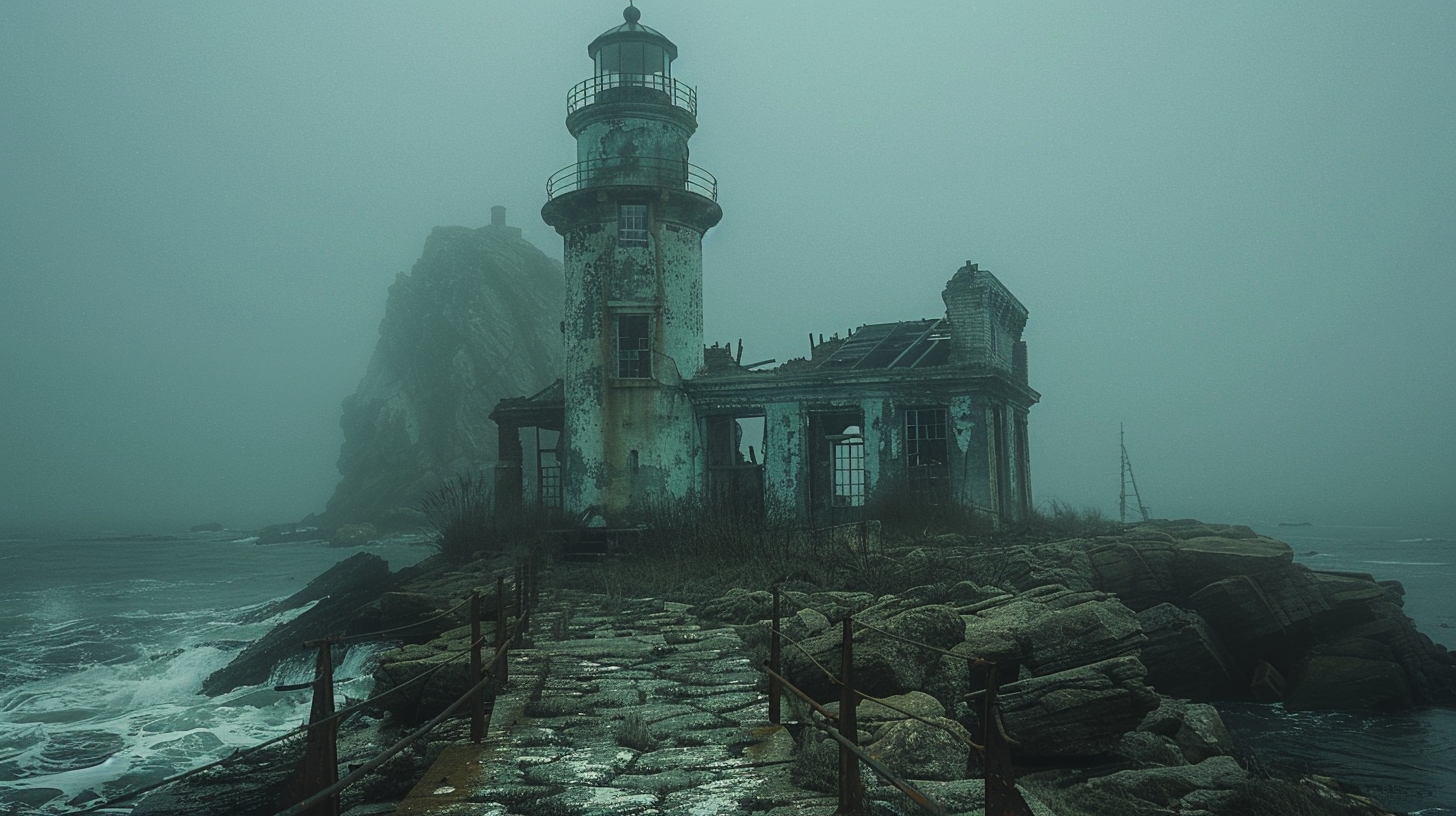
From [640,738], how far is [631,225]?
17093 mm

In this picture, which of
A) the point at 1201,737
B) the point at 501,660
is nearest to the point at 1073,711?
the point at 1201,737

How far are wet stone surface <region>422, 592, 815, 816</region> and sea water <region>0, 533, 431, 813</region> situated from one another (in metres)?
5.71

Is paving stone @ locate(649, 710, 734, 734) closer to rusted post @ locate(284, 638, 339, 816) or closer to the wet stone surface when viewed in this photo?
the wet stone surface

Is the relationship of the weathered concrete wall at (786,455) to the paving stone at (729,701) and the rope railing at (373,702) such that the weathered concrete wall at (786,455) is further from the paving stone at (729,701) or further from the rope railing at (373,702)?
the paving stone at (729,701)

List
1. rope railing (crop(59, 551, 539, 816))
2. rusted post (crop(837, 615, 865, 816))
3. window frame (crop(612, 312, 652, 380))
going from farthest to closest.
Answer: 1. window frame (crop(612, 312, 652, 380))
2. rusted post (crop(837, 615, 865, 816))
3. rope railing (crop(59, 551, 539, 816))

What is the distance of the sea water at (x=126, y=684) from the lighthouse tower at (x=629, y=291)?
26.0ft

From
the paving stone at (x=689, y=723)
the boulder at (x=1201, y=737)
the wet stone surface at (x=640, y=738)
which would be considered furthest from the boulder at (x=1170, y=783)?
the paving stone at (x=689, y=723)

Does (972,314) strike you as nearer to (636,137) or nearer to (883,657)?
(636,137)

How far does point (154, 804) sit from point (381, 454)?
71638 millimetres

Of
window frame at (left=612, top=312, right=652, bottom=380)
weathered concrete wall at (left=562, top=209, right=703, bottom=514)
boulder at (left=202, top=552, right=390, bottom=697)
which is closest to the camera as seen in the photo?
boulder at (left=202, top=552, right=390, bottom=697)

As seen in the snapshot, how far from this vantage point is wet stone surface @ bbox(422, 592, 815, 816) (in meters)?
4.90

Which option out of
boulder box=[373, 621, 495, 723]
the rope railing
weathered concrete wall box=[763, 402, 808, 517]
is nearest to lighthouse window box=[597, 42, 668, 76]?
weathered concrete wall box=[763, 402, 808, 517]

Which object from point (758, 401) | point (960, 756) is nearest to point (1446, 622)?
point (758, 401)

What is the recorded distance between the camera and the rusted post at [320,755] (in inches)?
151
